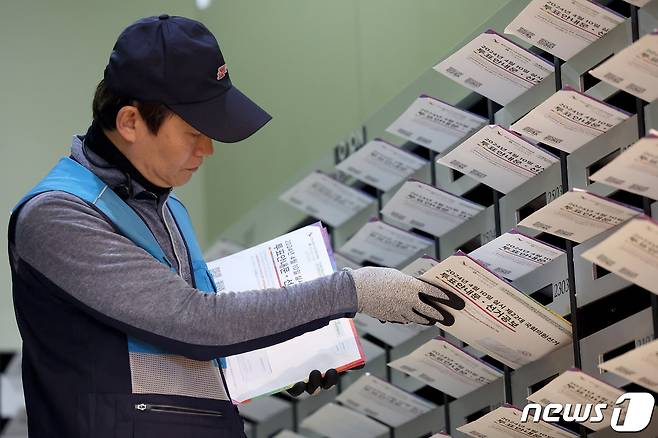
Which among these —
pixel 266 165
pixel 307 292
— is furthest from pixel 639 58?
pixel 266 165

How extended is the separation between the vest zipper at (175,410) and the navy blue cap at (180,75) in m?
0.41

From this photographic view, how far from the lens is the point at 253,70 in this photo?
11.3 ft

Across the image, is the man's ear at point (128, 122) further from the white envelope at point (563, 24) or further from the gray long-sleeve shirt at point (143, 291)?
the white envelope at point (563, 24)

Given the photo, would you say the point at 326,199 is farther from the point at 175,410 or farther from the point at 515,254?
the point at 175,410


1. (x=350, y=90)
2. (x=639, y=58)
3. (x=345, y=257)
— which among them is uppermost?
(x=639, y=58)

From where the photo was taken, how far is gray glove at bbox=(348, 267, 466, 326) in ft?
5.66

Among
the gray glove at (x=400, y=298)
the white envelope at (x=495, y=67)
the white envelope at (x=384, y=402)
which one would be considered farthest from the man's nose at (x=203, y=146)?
the white envelope at (x=384, y=402)

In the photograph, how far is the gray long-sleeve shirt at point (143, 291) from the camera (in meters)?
1.67

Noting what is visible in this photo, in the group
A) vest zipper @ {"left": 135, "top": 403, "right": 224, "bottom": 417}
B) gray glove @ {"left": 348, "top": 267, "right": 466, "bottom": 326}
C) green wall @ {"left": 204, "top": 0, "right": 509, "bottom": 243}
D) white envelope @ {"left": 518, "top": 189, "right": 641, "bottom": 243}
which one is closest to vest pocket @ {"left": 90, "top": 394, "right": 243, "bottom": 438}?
vest zipper @ {"left": 135, "top": 403, "right": 224, "bottom": 417}

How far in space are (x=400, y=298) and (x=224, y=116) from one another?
39 centimetres

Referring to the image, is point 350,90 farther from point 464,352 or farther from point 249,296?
point 249,296

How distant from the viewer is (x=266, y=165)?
3.47 metres

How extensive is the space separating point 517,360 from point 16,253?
0.84 meters

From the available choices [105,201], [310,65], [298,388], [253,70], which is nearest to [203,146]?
[105,201]
